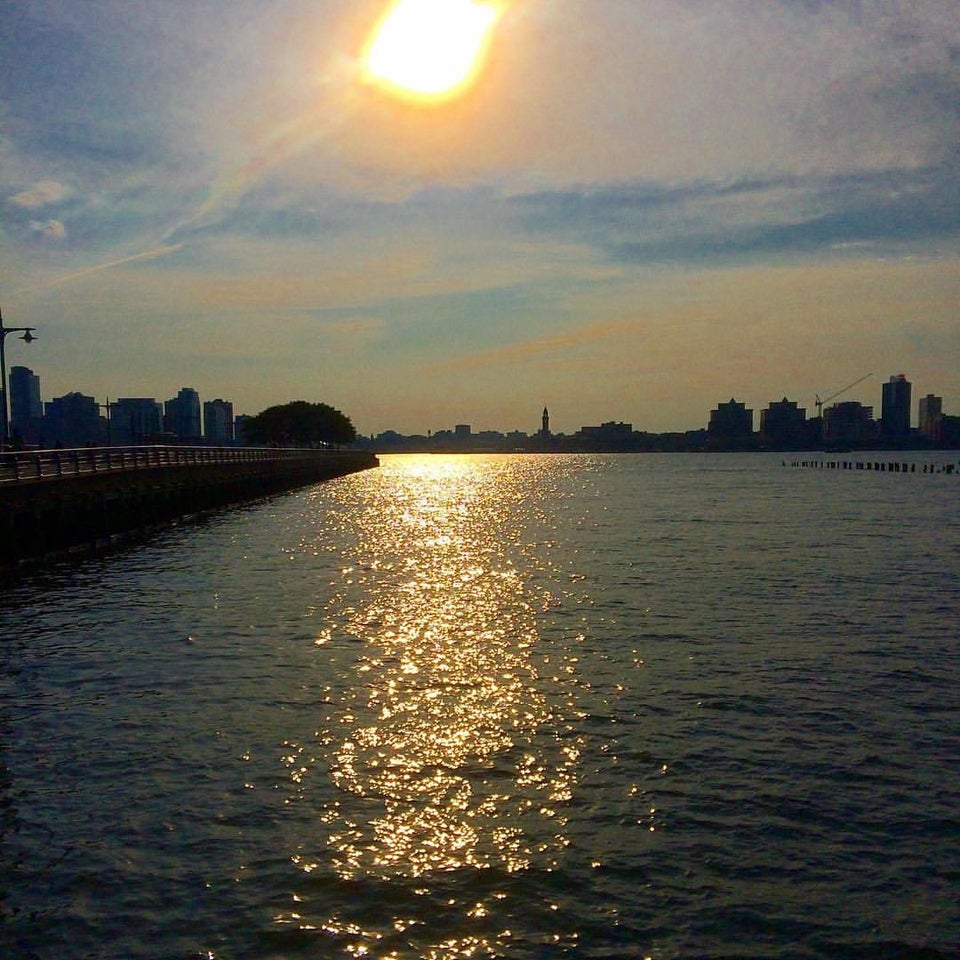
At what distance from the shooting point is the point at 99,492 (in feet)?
140

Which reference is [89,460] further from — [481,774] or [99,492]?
[481,774]

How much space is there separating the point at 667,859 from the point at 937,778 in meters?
4.56

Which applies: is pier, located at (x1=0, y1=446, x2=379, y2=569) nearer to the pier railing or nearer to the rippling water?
the pier railing

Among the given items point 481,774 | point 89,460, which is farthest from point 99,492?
point 481,774

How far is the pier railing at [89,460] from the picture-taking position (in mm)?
35250

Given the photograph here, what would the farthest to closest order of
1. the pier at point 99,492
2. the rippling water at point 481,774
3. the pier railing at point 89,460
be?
the pier railing at point 89,460 → the pier at point 99,492 → the rippling water at point 481,774

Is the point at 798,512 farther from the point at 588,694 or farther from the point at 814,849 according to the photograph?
the point at 814,849

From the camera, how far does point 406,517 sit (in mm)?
66188

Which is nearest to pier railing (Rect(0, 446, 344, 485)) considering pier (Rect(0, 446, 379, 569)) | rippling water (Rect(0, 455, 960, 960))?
pier (Rect(0, 446, 379, 569))

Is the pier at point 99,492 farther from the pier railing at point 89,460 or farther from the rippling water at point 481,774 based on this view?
the rippling water at point 481,774

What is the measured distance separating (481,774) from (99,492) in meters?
35.3

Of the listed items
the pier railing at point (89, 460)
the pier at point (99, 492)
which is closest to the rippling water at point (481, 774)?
the pier at point (99, 492)

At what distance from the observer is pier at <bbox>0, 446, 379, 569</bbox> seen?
34094 millimetres

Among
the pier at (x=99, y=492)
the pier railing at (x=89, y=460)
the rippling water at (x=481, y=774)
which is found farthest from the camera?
the pier railing at (x=89, y=460)
